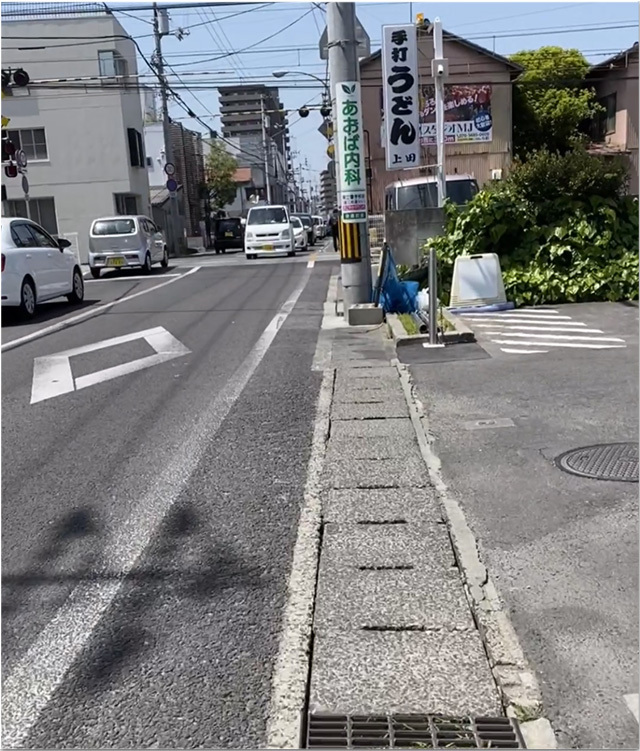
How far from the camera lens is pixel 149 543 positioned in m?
3.88

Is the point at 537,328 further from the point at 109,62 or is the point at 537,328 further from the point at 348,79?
the point at 109,62

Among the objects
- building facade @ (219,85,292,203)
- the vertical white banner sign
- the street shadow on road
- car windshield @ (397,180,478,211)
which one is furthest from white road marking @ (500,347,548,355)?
building facade @ (219,85,292,203)

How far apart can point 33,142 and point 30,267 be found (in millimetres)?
27368

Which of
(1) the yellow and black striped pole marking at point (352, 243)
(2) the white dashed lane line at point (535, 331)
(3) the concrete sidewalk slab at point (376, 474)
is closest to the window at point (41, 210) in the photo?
(1) the yellow and black striped pole marking at point (352, 243)

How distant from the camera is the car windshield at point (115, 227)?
2384 cm

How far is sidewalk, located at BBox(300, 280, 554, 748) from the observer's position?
2463 millimetres

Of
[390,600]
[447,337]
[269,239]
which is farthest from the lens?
[269,239]

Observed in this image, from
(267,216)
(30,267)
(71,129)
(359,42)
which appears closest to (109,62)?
(71,129)

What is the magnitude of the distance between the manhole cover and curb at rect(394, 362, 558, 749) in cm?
86

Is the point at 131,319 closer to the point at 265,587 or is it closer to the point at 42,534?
the point at 42,534

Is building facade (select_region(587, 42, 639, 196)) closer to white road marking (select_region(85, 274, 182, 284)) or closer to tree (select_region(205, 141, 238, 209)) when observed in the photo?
white road marking (select_region(85, 274, 182, 284))

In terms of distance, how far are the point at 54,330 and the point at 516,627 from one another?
32.3 ft

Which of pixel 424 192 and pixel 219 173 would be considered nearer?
pixel 424 192

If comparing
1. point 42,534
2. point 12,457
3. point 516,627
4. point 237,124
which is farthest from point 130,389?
point 237,124
